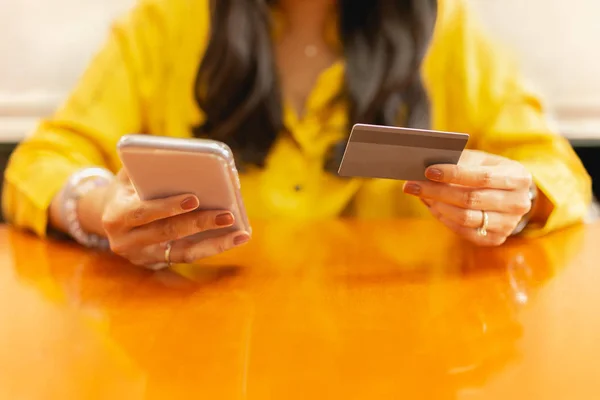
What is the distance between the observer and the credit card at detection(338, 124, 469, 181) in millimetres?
509

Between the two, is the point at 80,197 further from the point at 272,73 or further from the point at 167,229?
the point at 272,73

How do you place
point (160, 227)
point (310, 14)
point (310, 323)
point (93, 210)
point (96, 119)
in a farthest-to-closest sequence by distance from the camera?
point (310, 14)
point (96, 119)
point (93, 210)
point (160, 227)
point (310, 323)

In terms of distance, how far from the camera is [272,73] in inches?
34.7

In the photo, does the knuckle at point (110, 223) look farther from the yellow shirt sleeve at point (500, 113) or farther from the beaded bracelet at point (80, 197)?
the yellow shirt sleeve at point (500, 113)

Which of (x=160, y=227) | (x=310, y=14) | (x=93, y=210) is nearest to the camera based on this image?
(x=160, y=227)

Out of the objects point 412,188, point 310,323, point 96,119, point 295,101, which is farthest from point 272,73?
point 310,323

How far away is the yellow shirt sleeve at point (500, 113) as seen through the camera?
0.75m

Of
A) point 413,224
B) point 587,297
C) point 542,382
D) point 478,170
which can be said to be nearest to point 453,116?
point 413,224

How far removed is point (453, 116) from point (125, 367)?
719 millimetres

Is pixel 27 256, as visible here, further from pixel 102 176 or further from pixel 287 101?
pixel 287 101

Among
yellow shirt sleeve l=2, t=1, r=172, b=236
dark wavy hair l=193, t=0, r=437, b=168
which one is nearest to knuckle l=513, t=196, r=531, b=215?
dark wavy hair l=193, t=0, r=437, b=168

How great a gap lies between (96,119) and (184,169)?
17.1 inches

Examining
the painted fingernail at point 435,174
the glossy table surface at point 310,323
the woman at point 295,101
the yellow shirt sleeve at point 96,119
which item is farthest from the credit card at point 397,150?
the yellow shirt sleeve at point 96,119

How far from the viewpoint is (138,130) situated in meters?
0.94
